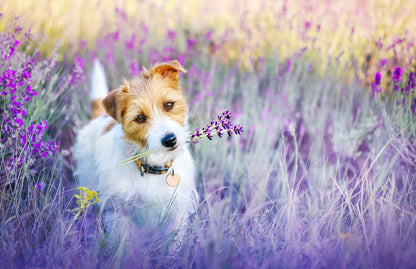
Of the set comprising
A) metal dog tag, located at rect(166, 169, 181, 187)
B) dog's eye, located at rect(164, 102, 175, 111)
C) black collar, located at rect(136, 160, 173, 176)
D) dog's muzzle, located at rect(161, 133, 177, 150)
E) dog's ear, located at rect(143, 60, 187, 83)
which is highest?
dog's ear, located at rect(143, 60, 187, 83)

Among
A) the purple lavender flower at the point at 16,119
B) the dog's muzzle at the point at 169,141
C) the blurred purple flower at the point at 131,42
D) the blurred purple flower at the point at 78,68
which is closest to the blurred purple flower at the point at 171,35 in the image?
the blurred purple flower at the point at 131,42

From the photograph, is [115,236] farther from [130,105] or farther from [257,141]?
[257,141]

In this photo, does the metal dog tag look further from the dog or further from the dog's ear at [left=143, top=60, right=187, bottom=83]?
the dog's ear at [left=143, top=60, right=187, bottom=83]

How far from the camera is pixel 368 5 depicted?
450cm

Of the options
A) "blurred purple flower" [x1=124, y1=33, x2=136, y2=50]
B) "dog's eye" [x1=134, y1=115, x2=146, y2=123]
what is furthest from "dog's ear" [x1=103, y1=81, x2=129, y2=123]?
"blurred purple flower" [x1=124, y1=33, x2=136, y2=50]

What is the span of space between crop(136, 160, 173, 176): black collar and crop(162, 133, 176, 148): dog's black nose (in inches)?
14.4

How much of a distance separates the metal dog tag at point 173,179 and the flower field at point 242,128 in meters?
0.31

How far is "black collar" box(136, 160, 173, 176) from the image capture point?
2439 millimetres

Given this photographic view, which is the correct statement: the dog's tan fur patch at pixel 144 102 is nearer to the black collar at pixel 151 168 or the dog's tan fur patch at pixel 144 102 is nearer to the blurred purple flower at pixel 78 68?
the black collar at pixel 151 168

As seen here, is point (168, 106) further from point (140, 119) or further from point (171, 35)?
point (171, 35)

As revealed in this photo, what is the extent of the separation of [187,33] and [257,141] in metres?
2.13

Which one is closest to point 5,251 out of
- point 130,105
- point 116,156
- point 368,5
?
point 116,156

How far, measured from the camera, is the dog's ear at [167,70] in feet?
7.93

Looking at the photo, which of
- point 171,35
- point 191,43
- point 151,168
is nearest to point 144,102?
point 151,168
